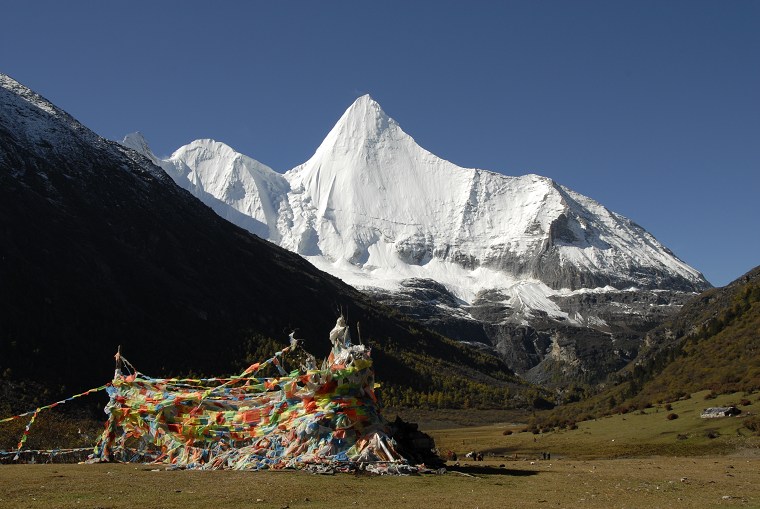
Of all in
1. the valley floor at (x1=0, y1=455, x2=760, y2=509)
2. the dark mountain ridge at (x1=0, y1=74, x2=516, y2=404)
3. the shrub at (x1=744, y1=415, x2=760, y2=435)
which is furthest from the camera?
the dark mountain ridge at (x1=0, y1=74, x2=516, y2=404)

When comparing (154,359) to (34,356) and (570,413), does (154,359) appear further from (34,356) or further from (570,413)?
(570,413)

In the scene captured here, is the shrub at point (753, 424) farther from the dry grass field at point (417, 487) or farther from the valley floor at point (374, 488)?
the valley floor at point (374, 488)

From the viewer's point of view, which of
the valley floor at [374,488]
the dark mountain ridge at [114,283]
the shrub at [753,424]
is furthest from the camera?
the dark mountain ridge at [114,283]

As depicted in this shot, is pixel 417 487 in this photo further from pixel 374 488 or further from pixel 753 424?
pixel 753 424

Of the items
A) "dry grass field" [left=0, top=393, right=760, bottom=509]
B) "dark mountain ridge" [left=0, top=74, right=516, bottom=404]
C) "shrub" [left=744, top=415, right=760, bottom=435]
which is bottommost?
"dry grass field" [left=0, top=393, right=760, bottom=509]

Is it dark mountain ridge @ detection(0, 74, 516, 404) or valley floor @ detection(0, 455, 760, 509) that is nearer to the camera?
valley floor @ detection(0, 455, 760, 509)

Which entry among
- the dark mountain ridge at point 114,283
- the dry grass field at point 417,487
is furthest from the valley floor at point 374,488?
the dark mountain ridge at point 114,283

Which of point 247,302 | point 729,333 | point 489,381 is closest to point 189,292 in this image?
point 247,302

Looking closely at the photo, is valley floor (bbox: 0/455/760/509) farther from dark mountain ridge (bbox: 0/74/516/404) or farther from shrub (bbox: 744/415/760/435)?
dark mountain ridge (bbox: 0/74/516/404)

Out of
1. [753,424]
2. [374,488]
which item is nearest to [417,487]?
[374,488]

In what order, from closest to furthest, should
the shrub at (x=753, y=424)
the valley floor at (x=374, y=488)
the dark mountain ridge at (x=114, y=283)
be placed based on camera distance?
the valley floor at (x=374, y=488) → the shrub at (x=753, y=424) → the dark mountain ridge at (x=114, y=283)

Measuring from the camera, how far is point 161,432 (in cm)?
4644

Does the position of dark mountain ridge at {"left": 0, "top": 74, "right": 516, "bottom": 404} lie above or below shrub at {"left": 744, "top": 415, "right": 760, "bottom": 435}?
above

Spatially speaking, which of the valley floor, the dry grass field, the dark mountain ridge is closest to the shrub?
the dry grass field
